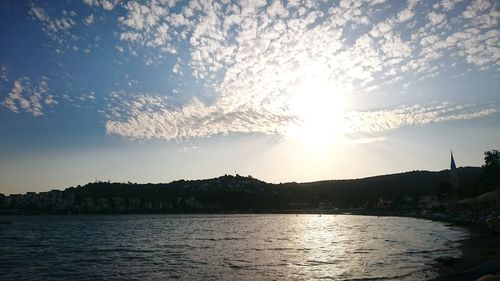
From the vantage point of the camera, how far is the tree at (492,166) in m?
118

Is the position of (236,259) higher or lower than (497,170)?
lower

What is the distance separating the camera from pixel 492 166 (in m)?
122

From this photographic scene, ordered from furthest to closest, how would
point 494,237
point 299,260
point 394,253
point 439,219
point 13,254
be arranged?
point 439,219 → point 494,237 → point 13,254 → point 394,253 → point 299,260

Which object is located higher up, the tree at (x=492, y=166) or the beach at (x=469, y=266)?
the tree at (x=492, y=166)

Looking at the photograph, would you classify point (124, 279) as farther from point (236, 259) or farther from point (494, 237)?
point (494, 237)

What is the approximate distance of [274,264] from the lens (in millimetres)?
41156

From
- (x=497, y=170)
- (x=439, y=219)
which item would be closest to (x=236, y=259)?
(x=497, y=170)

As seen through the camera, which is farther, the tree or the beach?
the tree

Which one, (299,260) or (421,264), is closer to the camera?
(421,264)

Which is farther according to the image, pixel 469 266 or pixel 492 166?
pixel 492 166

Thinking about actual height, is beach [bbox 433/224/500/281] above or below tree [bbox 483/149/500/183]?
below

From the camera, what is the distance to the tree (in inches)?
4659

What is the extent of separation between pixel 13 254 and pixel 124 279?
2882 centimetres

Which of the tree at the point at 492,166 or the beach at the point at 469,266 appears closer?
the beach at the point at 469,266
